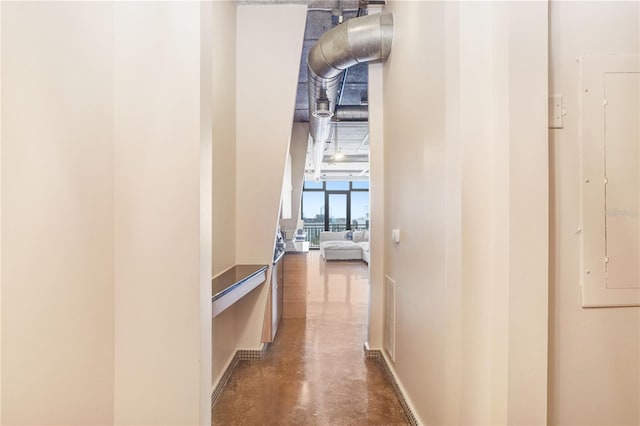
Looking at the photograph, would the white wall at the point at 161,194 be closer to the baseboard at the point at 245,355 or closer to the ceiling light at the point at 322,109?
the baseboard at the point at 245,355

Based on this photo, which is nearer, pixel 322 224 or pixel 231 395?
pixel 231 395

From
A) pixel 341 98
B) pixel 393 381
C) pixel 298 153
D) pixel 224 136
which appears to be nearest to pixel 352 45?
pixel 224 136

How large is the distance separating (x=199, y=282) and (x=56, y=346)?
50cm

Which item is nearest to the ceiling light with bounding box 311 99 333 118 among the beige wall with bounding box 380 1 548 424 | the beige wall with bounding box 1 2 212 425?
the beige wall with bounding box 380 1 548 424

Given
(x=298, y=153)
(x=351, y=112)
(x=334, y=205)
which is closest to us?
(x=351, y=112)

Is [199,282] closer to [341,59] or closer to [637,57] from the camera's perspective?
[637,57]

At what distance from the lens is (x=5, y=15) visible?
0.87 m

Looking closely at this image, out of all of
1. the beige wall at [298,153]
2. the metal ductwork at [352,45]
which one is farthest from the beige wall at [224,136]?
the beige wall at [298,153]

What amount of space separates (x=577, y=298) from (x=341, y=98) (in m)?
4.61

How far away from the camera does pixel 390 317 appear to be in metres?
2.59

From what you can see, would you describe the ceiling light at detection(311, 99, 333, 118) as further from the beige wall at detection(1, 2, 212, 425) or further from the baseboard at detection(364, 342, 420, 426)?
the baseboard at detection(364, 342, 420, 426)

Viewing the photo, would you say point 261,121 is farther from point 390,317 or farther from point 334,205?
point 334,205

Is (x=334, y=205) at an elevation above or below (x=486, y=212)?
above

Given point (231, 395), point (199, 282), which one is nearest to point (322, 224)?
point (231, 395)
